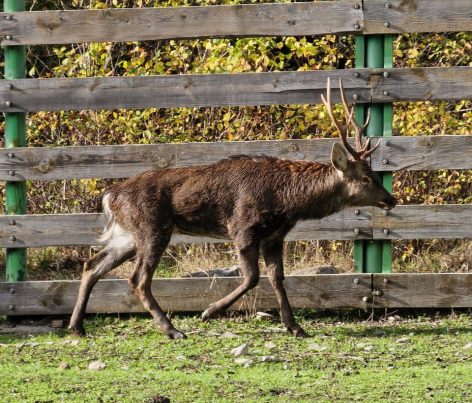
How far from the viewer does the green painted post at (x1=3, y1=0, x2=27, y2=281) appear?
933cm

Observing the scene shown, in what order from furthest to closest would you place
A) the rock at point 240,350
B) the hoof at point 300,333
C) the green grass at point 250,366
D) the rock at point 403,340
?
the hoof at point 300,333, the rock at point 403,340, the rock at point 240,350, the green grass at point 250,366

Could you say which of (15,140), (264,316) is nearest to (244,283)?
(264,316)

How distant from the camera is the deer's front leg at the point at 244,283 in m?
8.80

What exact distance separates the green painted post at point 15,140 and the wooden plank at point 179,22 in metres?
0.15

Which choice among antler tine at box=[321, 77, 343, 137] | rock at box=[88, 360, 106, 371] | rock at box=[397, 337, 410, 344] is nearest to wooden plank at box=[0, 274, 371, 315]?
rock at box=[397, 337, 410, 344]

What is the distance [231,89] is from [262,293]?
1716mm

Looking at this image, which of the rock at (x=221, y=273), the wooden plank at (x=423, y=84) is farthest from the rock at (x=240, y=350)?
the wooden plank at (x=423, y=84)

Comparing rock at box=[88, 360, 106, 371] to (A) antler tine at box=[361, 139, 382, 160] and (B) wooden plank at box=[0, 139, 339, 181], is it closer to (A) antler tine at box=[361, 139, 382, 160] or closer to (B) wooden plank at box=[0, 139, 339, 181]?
(B) wooden plank at box=[0, 139, 339, 181]

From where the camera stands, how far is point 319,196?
9094 millimetres

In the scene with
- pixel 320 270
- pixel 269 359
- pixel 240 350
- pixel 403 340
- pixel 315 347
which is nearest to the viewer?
pixel 269 359

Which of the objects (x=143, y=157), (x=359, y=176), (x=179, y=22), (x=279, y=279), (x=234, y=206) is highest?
(x=179, y=22)

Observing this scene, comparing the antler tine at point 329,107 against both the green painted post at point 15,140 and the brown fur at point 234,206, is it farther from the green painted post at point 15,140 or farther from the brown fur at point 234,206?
the green painted post at point 15,140

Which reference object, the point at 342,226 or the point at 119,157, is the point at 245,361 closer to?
the point at 342,226

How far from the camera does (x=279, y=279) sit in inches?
353
